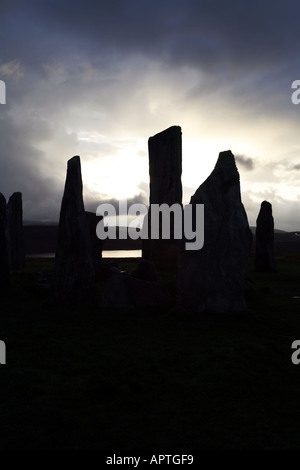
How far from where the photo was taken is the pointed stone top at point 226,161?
980 cm

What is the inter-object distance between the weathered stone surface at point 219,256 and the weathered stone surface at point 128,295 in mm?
755

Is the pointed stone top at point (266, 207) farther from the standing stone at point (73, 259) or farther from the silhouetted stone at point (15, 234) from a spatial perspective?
the standing stone at point (73, 259)

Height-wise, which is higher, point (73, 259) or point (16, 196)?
point (16, 196)

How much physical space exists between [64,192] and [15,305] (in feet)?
9.77

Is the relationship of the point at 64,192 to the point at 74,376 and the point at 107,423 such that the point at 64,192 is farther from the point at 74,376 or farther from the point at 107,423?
the point at 107,423

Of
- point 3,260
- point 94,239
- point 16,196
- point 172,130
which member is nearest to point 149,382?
point 3,260

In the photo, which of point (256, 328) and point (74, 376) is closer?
point (74, 376)

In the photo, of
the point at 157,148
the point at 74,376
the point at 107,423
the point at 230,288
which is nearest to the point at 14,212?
the point at 157,148

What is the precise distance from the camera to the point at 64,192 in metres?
10.6

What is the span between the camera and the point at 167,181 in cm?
1744

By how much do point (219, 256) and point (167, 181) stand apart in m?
8.54

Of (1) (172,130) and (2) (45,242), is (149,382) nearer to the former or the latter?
(1) (172,130)

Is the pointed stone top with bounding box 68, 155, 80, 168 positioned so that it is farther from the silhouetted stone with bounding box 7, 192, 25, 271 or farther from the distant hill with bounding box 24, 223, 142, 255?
the distant hill with bounding box 24, 223, 142, 255
